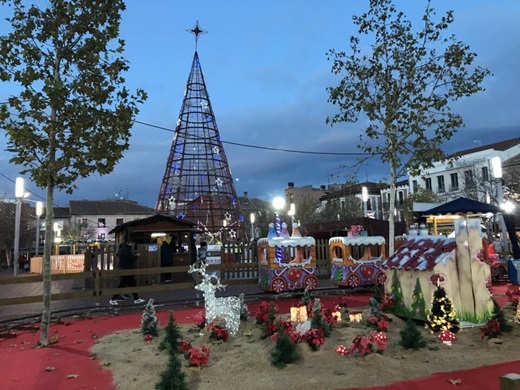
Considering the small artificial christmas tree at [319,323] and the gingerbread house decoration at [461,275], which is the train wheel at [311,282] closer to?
the gingerbread house decoration at [461,275]

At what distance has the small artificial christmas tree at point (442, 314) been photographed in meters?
6.82

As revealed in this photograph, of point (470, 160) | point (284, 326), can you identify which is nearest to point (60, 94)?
point (284, 326)

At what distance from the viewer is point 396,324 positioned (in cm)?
769

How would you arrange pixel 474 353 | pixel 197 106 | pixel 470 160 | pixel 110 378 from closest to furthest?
pixel 110 378, pixel 474 353, pixel 197 106, pixel 470 160

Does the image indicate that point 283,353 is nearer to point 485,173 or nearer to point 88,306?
point 88,306

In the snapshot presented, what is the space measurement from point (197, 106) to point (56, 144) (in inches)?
901

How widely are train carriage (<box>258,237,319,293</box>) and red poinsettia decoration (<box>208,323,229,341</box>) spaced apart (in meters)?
6.38

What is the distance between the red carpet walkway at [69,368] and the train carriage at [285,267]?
5.09 m

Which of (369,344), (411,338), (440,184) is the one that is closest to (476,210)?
(411,338)

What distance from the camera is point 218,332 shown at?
667cm

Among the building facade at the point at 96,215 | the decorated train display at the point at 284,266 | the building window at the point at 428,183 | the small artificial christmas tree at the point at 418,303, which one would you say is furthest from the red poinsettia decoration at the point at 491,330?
the building facade at the point at 96,215

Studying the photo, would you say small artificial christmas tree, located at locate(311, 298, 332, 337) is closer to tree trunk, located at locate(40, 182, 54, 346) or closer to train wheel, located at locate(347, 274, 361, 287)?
tree trunk, located at locate(40, 182, 54, 346)

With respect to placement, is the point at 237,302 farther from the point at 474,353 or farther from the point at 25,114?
the point at 25,114

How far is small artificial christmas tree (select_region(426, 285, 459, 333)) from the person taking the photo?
682cm
